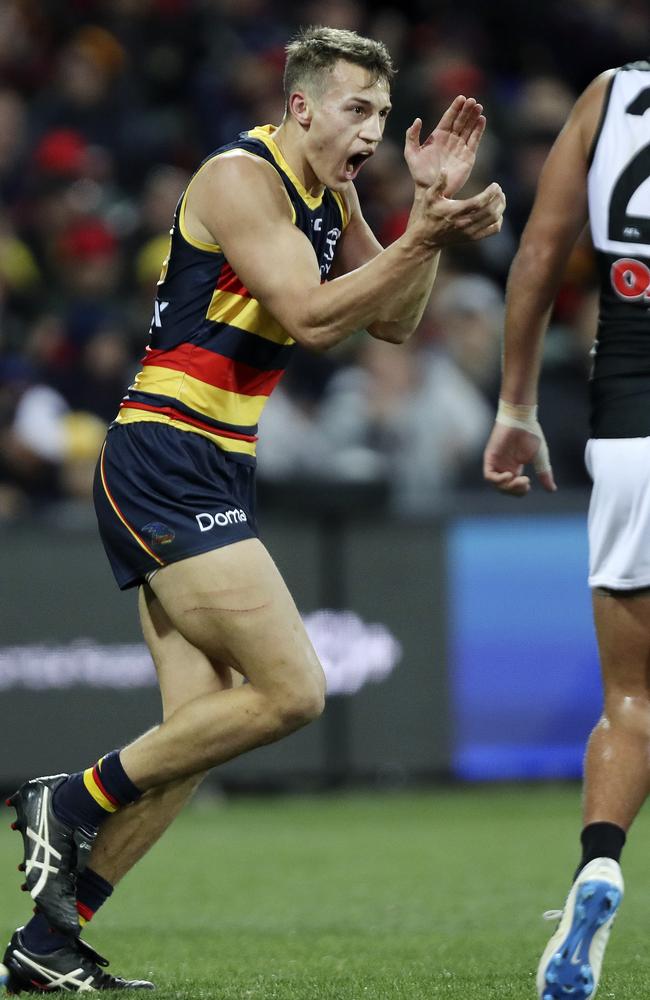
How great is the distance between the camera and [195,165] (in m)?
12.7

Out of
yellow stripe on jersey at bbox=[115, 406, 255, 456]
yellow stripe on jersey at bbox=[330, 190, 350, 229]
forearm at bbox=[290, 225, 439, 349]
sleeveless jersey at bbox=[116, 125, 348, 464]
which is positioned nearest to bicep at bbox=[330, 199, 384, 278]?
yellow stripe on jersey at bbox=[330, 190, 350, 229]

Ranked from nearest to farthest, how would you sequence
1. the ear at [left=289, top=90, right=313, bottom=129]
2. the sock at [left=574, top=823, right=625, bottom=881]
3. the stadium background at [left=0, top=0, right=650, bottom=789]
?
the sock at [left=574, top=823, right=625, bottom=881] < the ear at [left=289, top=90, right=313, bottom=129] < the stadium background at [left=0, top=0, right=650, bottom=789]

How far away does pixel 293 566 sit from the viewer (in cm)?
949

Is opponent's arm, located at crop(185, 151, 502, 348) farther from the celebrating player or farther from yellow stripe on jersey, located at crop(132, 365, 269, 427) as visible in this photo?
yellow stripe on jersey, located at crop(132, 365, 269, 427)

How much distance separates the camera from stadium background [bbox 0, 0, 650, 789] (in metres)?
9.28

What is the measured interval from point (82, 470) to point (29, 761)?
1.67m

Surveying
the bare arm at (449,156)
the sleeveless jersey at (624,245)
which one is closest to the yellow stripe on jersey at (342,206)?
the bare arm at (449,156)

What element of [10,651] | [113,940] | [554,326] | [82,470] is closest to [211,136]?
[554,326]

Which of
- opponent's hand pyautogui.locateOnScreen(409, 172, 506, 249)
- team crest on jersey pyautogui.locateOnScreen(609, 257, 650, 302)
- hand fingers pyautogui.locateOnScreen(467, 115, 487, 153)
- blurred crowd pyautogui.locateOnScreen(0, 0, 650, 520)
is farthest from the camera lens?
blurred crowd pyautogui.locateOnScreen(0, 0, 650, 520)

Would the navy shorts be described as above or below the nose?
below

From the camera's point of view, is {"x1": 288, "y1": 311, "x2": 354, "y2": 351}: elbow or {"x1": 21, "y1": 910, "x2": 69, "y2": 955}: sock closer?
{"x1": 288, "y1": 311, "x2": 354, "y2": 351}: elbow

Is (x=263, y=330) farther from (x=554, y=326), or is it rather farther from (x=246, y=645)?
(x=554, y=326)

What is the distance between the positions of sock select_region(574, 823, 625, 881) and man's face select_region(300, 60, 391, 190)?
1.90 metres

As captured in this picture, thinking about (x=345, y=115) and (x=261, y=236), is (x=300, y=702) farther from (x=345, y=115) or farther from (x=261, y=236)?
(x=345, y=115)
